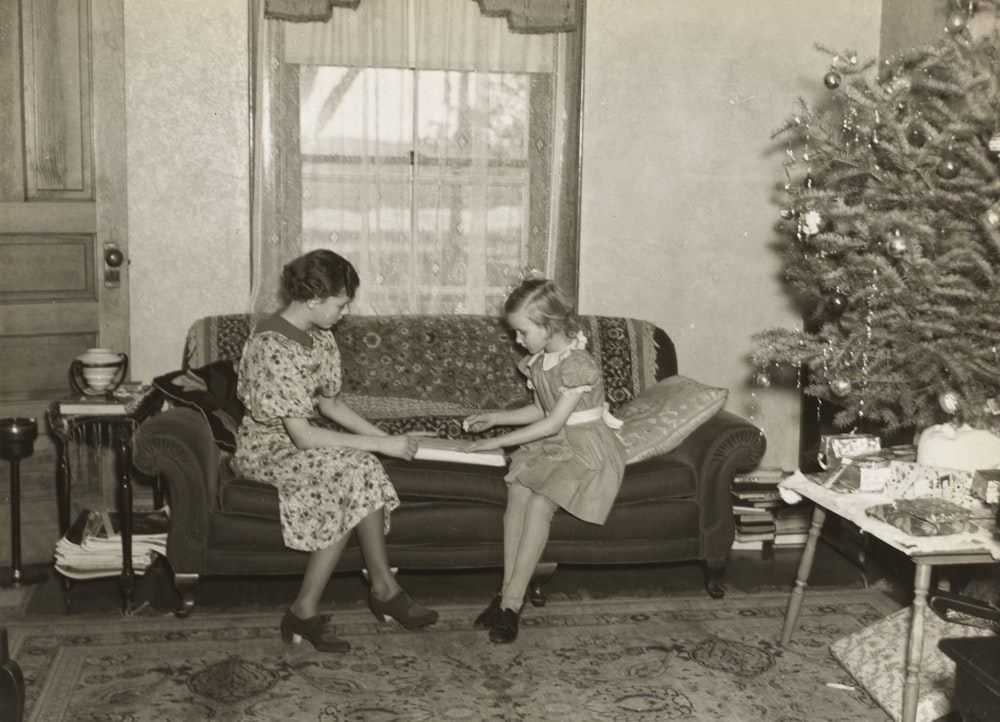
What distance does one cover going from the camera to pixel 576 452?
4.20 metres

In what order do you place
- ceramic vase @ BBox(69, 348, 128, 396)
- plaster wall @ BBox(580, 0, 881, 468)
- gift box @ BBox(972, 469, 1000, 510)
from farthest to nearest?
plaster wall @ BBox(580, 0, 881, 468) → ceramic vase @ BBox(69, 348, 128, 396) → gift box @ BBox(972, 469, 1000, 510)

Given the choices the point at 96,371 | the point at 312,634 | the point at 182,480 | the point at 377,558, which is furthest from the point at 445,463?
the point at 96,371

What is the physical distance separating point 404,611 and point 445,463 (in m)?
0.56

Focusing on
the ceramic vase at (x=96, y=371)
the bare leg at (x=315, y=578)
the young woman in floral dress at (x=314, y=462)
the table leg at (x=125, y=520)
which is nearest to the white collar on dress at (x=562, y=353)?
the young woman in floral dress at (x=314, y=462)

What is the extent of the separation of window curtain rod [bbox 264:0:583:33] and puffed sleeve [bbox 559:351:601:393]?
1.72 meters

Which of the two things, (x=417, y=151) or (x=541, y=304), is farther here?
(x=417, y=151)

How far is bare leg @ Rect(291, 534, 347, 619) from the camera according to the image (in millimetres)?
3914

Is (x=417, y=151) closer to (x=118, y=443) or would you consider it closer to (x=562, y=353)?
(x=562, y=353)

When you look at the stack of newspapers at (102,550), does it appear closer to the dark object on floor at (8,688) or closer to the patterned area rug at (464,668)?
the patterned area rug at (464,668)

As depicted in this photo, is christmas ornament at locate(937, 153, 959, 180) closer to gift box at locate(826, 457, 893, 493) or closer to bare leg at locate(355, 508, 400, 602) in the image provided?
gift box at locate(826, 457, 893, 493)

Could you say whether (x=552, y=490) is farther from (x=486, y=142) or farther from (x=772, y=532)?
(x=486, y=142)

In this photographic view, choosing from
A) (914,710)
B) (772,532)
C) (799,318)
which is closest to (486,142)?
(799,318)

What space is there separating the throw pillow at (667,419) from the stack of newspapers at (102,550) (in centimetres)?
177

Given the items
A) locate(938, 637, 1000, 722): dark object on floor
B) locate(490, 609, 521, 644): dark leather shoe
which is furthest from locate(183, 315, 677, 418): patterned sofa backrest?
locate(938, 637, 1000, 722): dark object on floor
